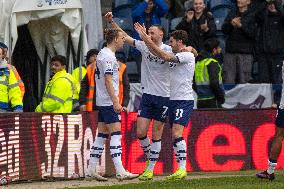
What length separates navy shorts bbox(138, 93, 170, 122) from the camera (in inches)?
648

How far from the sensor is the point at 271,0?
2181 centimetres

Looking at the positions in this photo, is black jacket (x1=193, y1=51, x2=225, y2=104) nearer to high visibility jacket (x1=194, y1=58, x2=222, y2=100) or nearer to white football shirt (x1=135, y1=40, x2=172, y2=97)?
high visibility jacket (x1=194, y1=58, x2=222, y2=100)

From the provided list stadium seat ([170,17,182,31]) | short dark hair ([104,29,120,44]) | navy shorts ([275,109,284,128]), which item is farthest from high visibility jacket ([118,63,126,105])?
stadium seat ([170,17,182,31])

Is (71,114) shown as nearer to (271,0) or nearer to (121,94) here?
(121,94)

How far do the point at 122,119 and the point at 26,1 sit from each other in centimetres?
323

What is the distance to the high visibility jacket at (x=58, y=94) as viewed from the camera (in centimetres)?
1759

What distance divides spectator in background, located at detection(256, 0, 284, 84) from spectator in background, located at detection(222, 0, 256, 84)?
0.94ft

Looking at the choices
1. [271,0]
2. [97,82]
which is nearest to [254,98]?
[271,0]

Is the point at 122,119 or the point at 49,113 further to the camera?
the point at 122,119

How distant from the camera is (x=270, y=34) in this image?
22.1 meters

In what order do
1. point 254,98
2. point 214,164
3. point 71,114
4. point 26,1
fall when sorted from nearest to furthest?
point 71,114, point 214,164, point 26,1, point 254,98

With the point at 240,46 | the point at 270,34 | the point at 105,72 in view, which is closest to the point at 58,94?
the point at 105,72

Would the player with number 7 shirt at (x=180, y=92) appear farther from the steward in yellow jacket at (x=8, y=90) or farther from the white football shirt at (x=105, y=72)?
the steward in yellow jacket at (x=8, y=90)

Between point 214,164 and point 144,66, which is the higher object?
point 144,66
